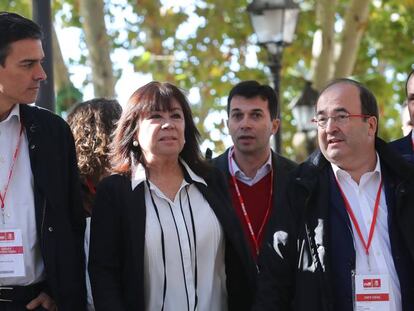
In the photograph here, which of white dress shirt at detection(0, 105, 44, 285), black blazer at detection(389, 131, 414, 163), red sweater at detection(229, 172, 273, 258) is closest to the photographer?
white dress shirt at detection(0, 105, 44, 285)

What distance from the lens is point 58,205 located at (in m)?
6.06

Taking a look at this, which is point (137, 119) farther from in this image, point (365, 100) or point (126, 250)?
point (365, 100)

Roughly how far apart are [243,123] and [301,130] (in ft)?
42.9

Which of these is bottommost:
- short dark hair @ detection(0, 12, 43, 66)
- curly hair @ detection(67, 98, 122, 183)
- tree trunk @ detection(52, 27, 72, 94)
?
curly hair @ detection(67, 98, 122, 183)

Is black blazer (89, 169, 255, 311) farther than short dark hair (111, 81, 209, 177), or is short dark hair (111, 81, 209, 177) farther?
short dark hair (111, 81, 209, 177)

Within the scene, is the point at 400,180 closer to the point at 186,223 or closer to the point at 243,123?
the point at 186,223

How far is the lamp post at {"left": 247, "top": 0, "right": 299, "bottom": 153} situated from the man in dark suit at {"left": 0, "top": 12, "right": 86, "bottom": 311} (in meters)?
8.75

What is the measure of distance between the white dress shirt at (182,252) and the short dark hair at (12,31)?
99 cm

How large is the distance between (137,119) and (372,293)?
1686mm

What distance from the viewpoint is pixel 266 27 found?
14852mm

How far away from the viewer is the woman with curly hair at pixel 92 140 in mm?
6824

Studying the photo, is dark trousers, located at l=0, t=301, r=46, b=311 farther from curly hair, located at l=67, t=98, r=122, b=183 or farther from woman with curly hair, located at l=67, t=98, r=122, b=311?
curly hair, located at l=67, t=98, r=122, b=183

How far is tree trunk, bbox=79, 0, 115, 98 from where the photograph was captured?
50.7 feet

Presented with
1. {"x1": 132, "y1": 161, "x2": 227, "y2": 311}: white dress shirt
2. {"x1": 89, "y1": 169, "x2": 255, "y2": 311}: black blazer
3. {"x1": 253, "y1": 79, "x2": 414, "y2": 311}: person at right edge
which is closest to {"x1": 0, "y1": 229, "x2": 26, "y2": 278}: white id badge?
{"x1": 89, "y1": 169, "x2": 255, "y2": 311}: black blazer
